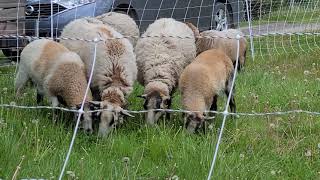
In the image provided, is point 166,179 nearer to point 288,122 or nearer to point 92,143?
point 92,143

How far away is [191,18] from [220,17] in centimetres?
99

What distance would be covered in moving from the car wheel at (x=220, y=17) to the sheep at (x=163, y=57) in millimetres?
4547

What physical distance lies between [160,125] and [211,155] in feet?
4.12

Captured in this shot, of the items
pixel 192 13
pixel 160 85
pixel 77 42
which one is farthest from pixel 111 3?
pixel 160 85

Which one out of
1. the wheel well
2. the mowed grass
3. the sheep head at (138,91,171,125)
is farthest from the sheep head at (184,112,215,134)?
the wheel well

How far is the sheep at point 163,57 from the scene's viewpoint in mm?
6707

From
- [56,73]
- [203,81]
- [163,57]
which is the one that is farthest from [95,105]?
[163,57]

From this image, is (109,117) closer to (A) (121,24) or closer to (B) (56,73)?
(B) (56,73)

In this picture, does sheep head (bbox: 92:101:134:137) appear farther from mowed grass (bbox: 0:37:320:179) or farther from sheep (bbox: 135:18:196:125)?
sheep (bbox: 135:18:196:125)

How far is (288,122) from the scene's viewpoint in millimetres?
5840

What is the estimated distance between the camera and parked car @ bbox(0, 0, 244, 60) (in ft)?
33.0

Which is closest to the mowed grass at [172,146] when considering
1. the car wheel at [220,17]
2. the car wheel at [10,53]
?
the car wheel at [10,53]

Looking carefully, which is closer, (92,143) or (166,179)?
(166,179)

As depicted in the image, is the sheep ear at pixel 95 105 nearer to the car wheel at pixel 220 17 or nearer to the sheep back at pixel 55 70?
the sheep back at pixel 55 70
